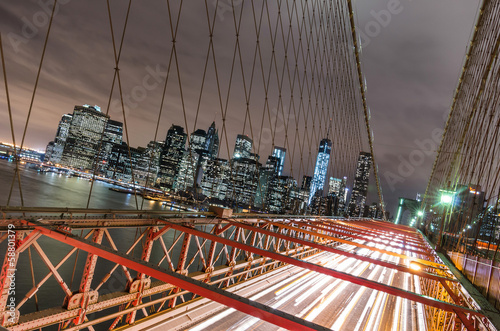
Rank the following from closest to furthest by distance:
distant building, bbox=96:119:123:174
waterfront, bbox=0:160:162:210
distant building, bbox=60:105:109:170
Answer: distant building, bbox=96:119:123:174 → distant building, bbox=60:105:109:170 → waterfront, bbox=0:160:162:210

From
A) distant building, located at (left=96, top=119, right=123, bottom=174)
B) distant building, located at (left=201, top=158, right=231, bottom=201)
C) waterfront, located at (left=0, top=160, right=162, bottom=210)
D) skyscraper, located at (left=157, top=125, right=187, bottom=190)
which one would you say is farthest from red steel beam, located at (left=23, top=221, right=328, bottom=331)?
skyscraper, located at (left=157, top=125, right=187, bottom=190)

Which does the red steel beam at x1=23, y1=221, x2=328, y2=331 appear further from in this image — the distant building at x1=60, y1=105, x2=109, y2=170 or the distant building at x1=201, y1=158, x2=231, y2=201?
the distant building at x1=201, y1=158, x2=231, y2=201

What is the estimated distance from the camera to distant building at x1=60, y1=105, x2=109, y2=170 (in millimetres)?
34153

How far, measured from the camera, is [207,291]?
2.87 metres

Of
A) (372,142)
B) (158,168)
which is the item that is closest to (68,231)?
(372,142)

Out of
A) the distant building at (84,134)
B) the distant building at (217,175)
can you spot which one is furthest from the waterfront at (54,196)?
the distant building at (217,175)

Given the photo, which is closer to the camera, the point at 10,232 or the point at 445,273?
the point at 10,232

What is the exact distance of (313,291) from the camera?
8.59 meters

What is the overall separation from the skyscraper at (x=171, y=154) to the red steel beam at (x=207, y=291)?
93.1 metres

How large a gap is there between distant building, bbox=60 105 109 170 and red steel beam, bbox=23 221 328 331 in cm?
1302

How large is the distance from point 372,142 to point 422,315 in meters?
51.9

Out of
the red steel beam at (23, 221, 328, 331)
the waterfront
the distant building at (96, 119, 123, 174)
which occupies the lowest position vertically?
the waterfront

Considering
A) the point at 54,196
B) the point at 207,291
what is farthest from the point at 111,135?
the point at 207,291

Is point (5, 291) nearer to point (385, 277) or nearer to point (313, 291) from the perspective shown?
point (313, 291)
